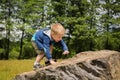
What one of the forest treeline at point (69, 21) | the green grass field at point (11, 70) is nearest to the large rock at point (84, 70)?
the green grass field at point (11, 70)

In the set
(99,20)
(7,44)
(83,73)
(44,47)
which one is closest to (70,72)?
(83,73)

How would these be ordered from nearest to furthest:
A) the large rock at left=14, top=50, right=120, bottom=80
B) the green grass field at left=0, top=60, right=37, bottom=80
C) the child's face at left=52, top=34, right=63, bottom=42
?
the large rock at left=14, top=50, right=120, bottom=80 < the child's face at left=52, top=34, right=63, bottom=42 < the green grass field at left=0, top=60, right=37, bottom=80

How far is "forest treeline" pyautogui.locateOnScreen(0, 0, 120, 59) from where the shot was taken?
44.1 meters

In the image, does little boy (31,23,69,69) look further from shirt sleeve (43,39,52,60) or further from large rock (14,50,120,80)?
large rock (14,50,120,80)

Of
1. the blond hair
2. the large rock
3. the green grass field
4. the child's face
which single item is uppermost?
the blond hair

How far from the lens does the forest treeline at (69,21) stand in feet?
145

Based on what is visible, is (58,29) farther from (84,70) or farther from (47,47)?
(84,70)

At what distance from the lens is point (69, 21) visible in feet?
146

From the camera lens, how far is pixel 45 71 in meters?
7.26

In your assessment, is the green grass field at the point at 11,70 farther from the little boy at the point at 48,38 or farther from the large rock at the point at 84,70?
the large rock at the point at 84,70

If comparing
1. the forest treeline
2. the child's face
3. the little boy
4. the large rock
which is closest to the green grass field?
the little boy

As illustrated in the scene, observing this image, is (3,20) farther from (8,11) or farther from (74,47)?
(74,47)

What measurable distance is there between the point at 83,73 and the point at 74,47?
39.1m

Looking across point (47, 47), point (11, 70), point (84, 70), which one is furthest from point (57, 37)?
point (11, 70)
